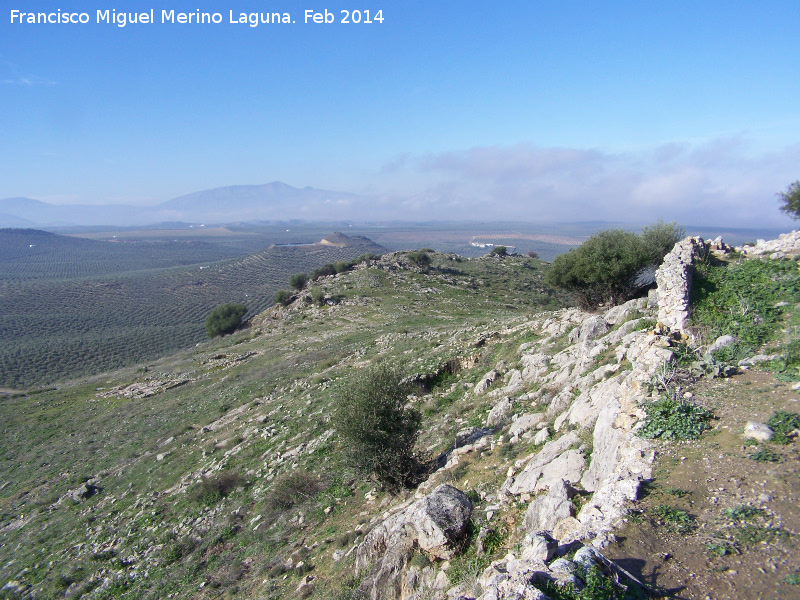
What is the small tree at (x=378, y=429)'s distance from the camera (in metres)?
11.6

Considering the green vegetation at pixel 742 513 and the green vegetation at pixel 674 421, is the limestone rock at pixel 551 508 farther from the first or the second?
the green vegetation at pixel 742 513

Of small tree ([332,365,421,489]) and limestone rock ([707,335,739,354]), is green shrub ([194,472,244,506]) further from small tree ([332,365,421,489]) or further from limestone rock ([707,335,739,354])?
limestone rock ([707,335,739,354])

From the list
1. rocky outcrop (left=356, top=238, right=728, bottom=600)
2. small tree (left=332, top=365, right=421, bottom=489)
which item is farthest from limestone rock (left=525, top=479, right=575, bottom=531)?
small tree (left=332, top=365, right=421, bottom=489)

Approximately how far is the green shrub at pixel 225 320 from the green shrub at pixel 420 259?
89.8ft

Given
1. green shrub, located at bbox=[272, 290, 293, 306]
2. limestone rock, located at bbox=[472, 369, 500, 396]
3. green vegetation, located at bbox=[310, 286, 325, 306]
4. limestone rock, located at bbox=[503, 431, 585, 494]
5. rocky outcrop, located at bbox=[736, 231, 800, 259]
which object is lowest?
green shrub, located at bbox=[272, 290, 293, 306]

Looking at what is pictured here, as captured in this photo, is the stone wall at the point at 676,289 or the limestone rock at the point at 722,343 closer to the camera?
the limestone rock at the point at 722,343

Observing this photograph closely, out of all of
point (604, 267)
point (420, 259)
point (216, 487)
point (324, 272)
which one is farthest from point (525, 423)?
point (420, 259)

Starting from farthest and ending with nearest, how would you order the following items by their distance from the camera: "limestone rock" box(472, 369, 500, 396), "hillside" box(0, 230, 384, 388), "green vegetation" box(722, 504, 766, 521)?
"hillside" box(0, 230, 384, 388), "limestone rock" box(472, 369, 500, 396), "green vegetation" box(722, 504, 766, 521)

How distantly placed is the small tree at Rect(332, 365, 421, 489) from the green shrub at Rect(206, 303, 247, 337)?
49.1 meters

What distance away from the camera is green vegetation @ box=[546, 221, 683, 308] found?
21062 millimetres

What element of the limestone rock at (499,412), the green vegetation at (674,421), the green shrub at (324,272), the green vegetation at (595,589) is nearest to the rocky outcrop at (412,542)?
the green vegetation at (595,589)

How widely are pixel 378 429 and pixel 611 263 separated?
15418 millimetres

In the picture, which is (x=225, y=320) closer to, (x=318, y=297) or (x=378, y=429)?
(x=318, y=297)

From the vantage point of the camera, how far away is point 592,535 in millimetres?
5828
